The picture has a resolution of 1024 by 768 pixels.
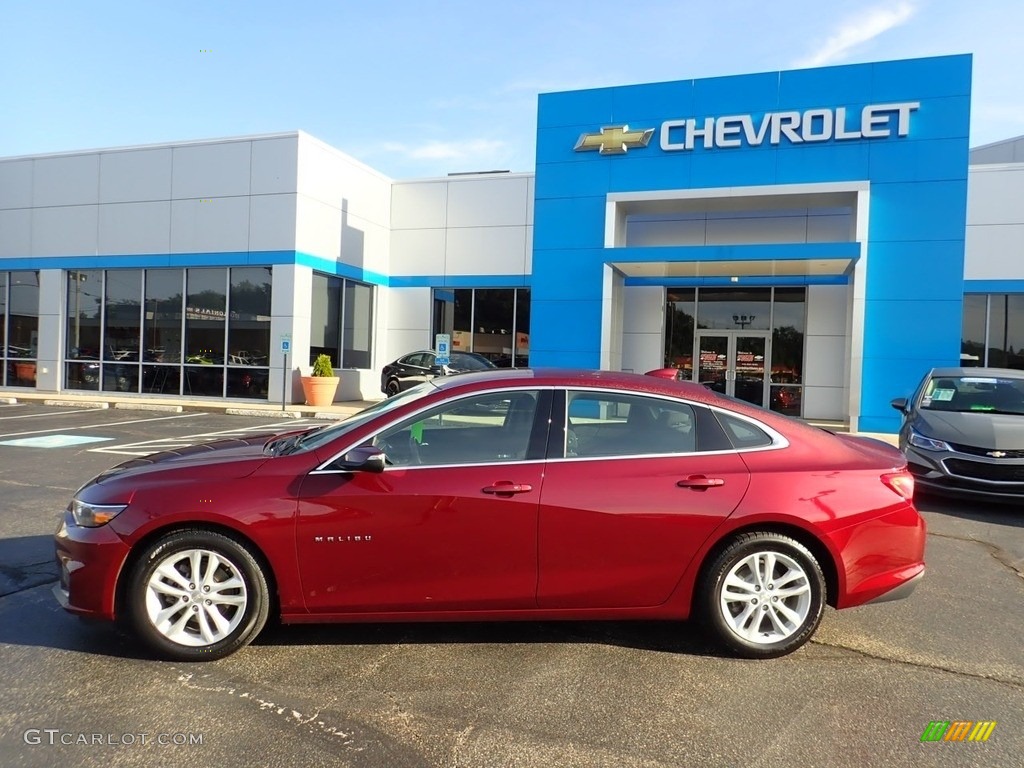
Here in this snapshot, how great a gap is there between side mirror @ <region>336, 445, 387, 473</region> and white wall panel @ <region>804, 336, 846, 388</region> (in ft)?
52.8

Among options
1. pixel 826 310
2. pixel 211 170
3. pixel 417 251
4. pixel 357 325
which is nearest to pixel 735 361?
pixel 826 310

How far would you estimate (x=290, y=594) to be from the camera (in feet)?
11.7

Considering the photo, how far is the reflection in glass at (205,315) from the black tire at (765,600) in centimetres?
1841

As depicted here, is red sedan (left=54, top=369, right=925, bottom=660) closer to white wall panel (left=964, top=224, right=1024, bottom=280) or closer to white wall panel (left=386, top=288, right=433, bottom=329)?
white wall panel (left=964, top=224, right=1024, bottom=280)

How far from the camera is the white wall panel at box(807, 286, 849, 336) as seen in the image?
17344mm

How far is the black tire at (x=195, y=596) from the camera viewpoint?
11.6 ft

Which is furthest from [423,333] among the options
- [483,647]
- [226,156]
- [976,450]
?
[483,647]

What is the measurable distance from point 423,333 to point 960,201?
46.7 ft

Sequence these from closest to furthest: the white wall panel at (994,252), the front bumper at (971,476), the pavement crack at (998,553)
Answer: the pavement crack at (998,553) < the front bumper at (971,476) < the white wall panel at (994,252)

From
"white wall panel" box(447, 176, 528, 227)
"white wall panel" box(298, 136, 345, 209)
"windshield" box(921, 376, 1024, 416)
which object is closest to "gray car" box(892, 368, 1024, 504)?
"windshield" box(921, 376, 1024, 416)

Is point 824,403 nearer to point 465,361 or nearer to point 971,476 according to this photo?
point 465,361

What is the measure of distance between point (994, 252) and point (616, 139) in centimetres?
989

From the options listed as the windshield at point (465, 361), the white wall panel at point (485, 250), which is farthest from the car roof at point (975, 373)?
the white wall panel at point (485, 250)

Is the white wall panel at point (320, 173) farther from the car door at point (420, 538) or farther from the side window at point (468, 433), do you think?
the car door at point (420, 538)
